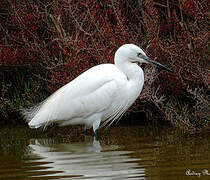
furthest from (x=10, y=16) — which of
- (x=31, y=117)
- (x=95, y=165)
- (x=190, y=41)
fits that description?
(x=95, y=165)

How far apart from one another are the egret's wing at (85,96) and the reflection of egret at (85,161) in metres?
0.53

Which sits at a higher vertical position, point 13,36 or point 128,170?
point 13,36

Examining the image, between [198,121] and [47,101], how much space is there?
2242 mm

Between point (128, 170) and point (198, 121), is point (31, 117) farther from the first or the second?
point (128, 170)

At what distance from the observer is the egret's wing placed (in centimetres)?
728

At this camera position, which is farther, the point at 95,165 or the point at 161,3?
the point at 161,3

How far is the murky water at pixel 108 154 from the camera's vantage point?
5.04 m

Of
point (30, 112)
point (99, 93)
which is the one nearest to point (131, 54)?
point (99, 93)

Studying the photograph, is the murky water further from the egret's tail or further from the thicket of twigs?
the thicket of twigs

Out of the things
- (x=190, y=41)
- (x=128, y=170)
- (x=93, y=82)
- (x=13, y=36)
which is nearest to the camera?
(x=128, y=170)

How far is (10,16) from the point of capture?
9.29 meters

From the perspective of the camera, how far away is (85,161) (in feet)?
18.7

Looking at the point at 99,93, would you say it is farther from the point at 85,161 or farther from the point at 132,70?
the point at 85,161

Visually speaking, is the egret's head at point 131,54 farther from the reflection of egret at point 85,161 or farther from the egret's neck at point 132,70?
the reflection of egret at point 85,161
